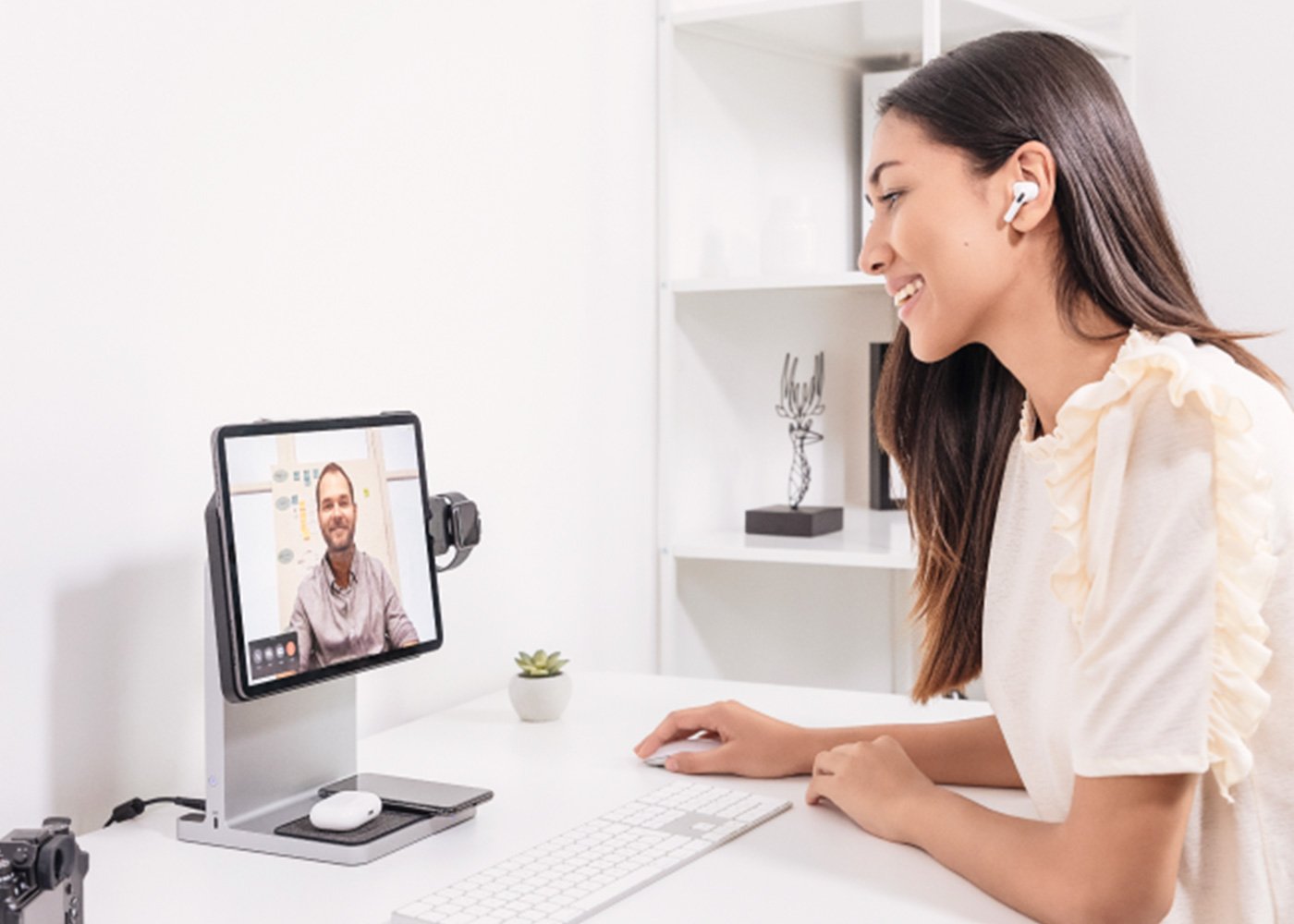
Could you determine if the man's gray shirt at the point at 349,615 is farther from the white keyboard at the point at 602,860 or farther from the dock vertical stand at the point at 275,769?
the white keyboard at the point at 602,860

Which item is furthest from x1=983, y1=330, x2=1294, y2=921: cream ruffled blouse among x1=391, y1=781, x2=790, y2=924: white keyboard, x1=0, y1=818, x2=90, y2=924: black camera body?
x1=0, y1=818, x2=90, y2=924: black camera body

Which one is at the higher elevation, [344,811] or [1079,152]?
[1079,152]

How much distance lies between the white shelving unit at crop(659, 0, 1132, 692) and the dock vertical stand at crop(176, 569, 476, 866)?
970 millimetres

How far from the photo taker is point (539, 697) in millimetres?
1626

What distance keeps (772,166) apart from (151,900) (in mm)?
1737

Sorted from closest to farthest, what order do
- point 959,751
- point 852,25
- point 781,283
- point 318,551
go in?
point 318,551 < point 959,751 < point 781,283 < point 852,25

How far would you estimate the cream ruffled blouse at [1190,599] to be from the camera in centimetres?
98

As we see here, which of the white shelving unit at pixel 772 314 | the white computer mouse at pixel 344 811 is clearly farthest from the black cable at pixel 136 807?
the white shelving unit at pixel 772 314

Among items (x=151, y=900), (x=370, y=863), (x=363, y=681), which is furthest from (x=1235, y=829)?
(x=363, y=681)

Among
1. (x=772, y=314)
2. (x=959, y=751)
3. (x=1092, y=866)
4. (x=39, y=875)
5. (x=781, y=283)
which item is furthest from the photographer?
(x=772, y=314)

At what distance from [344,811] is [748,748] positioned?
406 mm

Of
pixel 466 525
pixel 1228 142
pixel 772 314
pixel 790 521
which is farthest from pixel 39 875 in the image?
pixel 1228 142

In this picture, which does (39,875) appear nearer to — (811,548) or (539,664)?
(539,664)

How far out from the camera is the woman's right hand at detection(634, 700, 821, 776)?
1.41 metres
